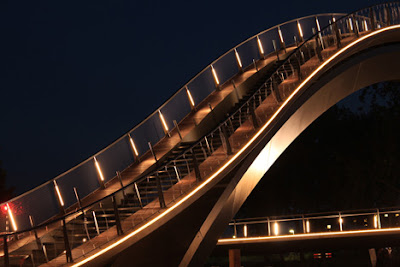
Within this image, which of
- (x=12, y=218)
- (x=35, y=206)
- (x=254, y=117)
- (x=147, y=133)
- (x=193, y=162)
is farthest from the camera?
(x=147, y=133)

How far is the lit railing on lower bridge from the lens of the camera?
23.3m

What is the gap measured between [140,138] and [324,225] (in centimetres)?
1046

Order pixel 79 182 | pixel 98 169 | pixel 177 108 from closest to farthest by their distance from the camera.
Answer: pixel 79 182
pixel 98 169
pixel 177 108

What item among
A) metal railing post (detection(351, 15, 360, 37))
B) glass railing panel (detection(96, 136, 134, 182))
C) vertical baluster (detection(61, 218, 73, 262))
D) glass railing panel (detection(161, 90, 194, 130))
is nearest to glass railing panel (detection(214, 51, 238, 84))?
glass railing panel (detection(161, 90, 194, 130))

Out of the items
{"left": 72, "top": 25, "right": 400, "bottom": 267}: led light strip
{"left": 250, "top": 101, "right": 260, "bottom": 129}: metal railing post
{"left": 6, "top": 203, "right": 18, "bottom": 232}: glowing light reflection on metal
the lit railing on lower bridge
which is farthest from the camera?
the lit railing on lower bridge

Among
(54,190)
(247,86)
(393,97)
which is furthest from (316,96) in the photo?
(393,97)

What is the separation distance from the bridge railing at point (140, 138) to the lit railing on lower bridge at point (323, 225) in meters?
6.03

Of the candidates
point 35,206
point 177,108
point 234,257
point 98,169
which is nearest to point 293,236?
point 234,257

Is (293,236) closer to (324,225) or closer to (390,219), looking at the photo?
(324,225)

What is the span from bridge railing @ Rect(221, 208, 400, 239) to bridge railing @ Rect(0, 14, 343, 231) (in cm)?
570

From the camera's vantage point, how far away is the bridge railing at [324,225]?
2330 cm

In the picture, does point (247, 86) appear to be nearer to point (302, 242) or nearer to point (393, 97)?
point (302, 242)

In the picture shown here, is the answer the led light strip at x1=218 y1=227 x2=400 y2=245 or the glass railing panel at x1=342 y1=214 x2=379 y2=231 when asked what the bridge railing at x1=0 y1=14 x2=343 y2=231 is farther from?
the glass railing panel at x1=342 y1=214 x2=379 y2=231

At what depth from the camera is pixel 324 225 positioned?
82.8ft
